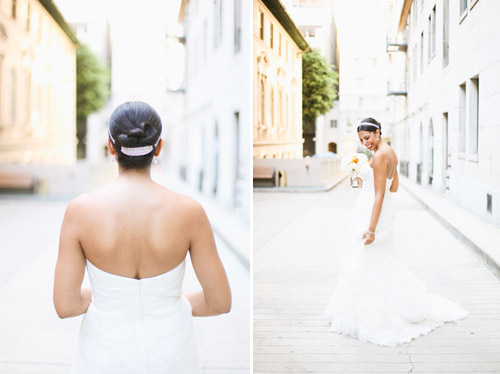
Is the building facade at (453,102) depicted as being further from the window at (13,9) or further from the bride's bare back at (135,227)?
the window at (13,9)

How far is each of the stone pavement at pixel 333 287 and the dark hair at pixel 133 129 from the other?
1477mm

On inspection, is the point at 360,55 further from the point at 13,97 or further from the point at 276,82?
the point at 13,97

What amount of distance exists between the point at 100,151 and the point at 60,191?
0.29 m

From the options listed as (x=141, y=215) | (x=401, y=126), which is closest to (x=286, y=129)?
(x=401, y=126)

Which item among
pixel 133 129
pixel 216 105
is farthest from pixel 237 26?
pixel 133 129

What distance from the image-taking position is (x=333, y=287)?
3.11 meters

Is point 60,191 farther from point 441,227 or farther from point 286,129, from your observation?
point 441,227

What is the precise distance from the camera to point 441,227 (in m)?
3.00

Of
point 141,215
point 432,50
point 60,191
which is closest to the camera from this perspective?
point 141,215

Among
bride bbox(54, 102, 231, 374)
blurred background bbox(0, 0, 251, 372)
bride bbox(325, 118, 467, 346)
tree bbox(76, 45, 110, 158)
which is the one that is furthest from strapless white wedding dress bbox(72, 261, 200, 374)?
bride bbox(325, 118, 467, 346)

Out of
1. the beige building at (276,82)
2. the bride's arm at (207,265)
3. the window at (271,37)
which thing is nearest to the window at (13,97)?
the beige building at (276,82)

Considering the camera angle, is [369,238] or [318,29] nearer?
[369,238]

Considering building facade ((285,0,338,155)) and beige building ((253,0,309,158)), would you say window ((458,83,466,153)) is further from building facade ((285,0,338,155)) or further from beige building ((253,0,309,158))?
beige building ((253,0,309,158))

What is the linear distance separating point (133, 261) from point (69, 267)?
0.18 m
